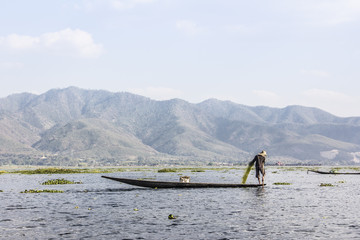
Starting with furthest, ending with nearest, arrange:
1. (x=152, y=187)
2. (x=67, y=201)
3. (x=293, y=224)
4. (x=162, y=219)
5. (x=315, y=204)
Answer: (x=152, y=187), (x=67, y=201), (x=315, y=204), (x=162, y=219), (x=293, y=224)

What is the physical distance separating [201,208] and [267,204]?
24.5 ft

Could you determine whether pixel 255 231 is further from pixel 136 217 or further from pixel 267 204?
pixel 267 204

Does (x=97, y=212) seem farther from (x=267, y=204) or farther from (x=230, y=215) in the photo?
(x=267, y=204)

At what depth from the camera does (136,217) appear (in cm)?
3653

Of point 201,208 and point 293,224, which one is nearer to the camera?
point 293,224

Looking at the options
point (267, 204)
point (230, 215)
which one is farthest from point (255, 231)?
point (267, 204)

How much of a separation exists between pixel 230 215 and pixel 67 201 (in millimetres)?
21311

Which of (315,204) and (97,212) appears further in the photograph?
(315,204)

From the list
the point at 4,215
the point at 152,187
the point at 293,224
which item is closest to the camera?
the point at 293,224

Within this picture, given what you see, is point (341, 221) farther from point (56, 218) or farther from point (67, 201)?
point (67, 201)

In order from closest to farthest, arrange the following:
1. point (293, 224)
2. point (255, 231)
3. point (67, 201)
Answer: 1. point (255, 231)
2. point (293, 224)
3. point (67, 201)

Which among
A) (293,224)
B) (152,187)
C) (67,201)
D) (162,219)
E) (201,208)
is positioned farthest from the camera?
(152,187)

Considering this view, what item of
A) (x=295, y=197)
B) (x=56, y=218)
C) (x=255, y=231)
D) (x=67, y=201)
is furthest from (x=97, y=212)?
(x=295, y=197)

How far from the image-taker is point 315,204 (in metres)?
44.5
